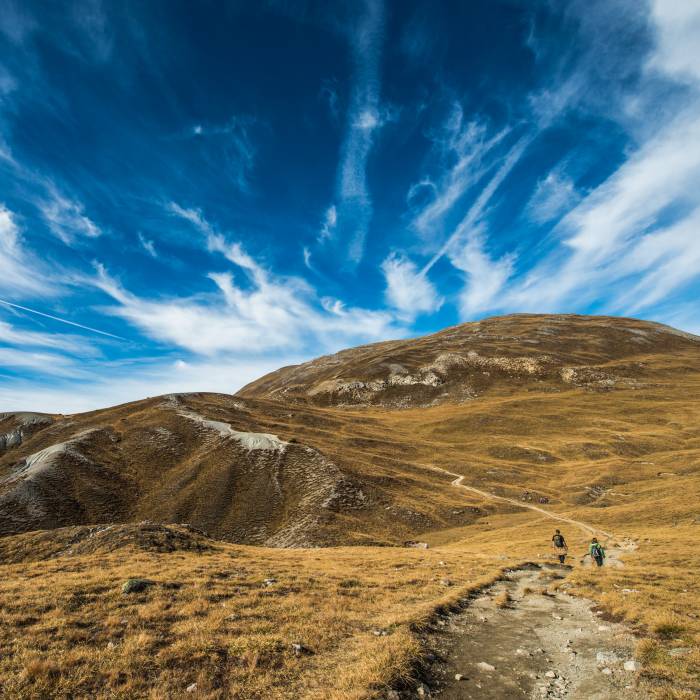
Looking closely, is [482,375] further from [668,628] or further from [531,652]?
[531,652]

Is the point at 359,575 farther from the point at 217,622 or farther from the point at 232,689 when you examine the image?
the point at 232,689

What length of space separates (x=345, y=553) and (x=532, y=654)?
26.9 m

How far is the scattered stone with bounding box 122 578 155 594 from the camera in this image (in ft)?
61.5

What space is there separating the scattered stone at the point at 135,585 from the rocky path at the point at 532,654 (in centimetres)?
1377

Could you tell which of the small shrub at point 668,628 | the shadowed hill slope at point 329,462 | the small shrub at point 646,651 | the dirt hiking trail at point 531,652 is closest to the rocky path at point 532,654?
the dirt hiking trail at point 531,652

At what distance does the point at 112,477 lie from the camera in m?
67.7

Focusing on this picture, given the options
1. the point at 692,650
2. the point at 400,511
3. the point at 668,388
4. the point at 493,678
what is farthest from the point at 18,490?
the point at 668,388

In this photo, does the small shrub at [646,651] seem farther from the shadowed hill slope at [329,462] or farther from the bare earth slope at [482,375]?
the bare earth slope at [482,375]

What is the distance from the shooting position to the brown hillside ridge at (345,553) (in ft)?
38.2

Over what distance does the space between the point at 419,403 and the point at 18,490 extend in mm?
130213

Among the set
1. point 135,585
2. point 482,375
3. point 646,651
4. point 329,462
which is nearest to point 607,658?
point 646,651

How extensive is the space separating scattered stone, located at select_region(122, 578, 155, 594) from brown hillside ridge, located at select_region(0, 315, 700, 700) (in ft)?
0.25

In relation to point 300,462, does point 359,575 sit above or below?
below

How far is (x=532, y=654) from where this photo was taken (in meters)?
13.3
